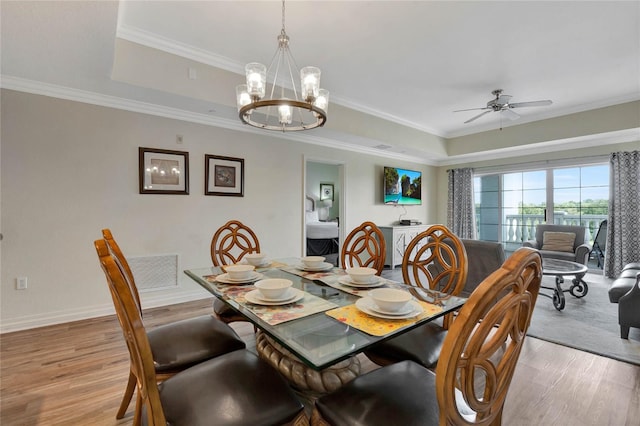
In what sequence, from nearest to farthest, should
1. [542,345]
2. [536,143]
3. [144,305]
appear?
[542,345], [144,305], [536,143]

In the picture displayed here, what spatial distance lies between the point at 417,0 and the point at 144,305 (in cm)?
392

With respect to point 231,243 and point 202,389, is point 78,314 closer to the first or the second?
point 231,243

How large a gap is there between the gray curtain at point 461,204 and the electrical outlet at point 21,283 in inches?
269

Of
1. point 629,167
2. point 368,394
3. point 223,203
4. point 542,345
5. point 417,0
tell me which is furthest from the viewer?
point 629,167

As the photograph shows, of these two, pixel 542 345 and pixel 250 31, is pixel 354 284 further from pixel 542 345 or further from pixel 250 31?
pixel 250 31

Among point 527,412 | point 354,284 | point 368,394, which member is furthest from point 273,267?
point 527,412

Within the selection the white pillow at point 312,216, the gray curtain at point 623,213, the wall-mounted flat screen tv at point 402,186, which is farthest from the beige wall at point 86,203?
the gray curtain at point 623,213

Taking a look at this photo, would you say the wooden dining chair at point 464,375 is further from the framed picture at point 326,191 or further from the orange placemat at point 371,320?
the framed picture at point 326,191

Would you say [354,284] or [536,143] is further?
[536,143]

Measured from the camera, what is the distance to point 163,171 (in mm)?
3271

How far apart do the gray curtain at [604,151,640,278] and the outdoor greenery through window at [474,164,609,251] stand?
0.27 metres

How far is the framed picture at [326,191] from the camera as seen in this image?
8391 mm

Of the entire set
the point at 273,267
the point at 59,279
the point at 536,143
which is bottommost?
the point at 59,279

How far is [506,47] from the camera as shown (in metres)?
2.77
